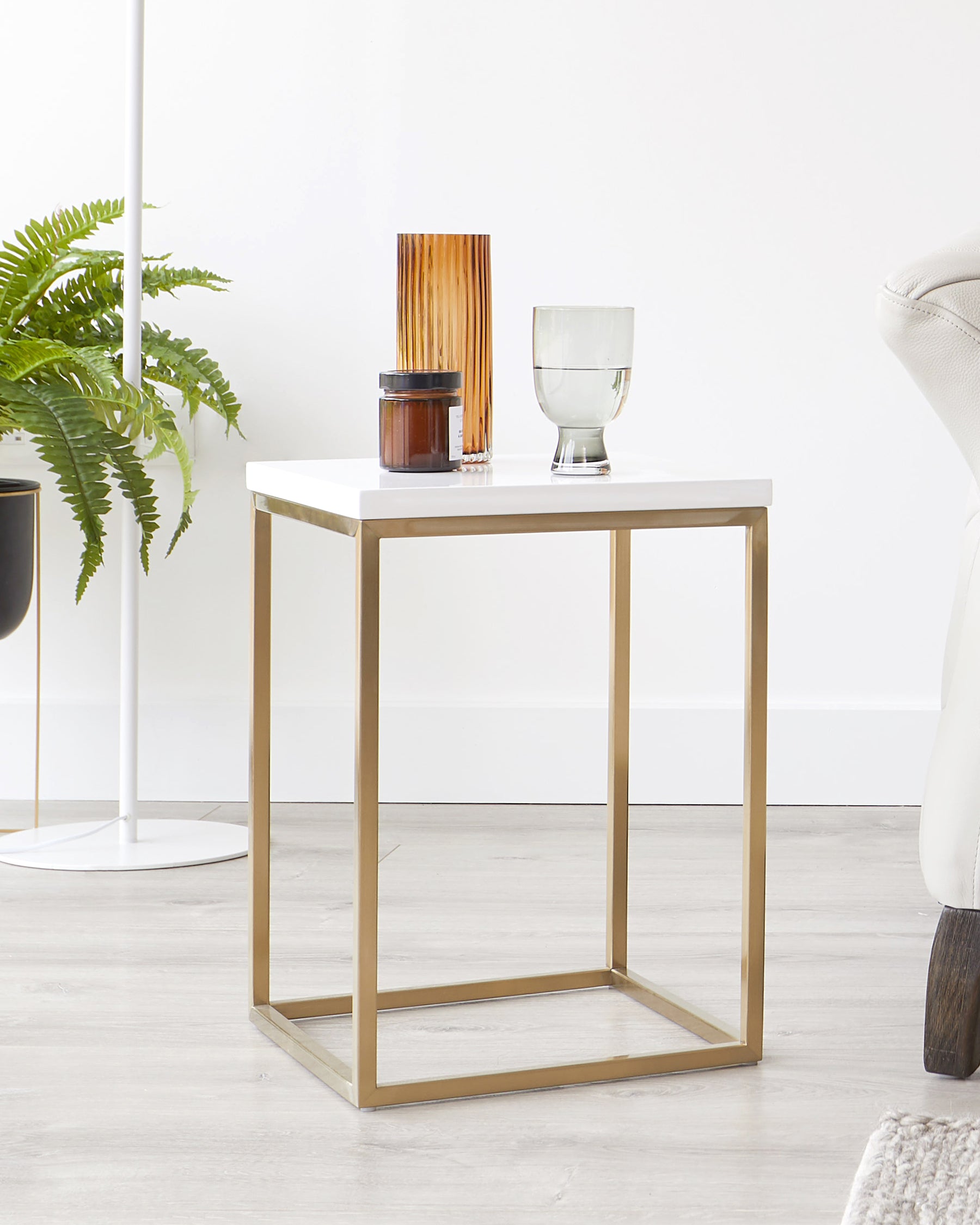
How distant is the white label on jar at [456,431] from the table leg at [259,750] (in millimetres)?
216

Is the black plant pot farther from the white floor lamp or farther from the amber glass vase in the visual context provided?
the amber glass vase

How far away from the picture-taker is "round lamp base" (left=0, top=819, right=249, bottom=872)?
2051mm

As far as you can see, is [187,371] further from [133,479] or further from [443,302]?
[443,302]

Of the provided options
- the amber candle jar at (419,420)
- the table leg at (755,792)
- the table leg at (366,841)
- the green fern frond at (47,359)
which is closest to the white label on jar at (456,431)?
the amber candle jar at (419,420)

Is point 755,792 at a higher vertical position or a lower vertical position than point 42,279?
lower

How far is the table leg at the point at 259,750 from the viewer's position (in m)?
1.48

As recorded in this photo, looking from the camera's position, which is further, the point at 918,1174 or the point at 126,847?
the point at 126,847

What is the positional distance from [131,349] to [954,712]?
1196 millimetres

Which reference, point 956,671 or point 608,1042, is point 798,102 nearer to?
point 956,671

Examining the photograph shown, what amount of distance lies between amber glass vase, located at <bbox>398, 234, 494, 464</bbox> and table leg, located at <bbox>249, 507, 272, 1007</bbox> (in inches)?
8.7

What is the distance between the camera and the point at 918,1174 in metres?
1.15

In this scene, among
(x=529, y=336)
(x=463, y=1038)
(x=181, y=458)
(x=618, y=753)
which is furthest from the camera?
(x=529, y=336)

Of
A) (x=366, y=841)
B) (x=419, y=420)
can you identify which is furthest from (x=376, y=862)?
(x=419, y=420)

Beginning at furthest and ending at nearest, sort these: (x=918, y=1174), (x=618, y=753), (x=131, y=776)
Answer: (x=131, y=776) < (x=618, y=753) < (x=918, y=1174)
